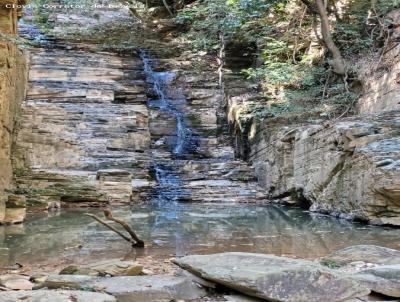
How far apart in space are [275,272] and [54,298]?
1.37m

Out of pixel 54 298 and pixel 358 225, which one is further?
pixel 358 225

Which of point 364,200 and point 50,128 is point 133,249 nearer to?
point 364,200

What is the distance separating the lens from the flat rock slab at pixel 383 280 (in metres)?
3.06

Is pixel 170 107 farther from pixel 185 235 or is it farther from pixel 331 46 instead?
pixel 185 235

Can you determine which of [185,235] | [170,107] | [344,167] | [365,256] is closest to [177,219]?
[185,235]

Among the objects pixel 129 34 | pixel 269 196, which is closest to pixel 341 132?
pixel 269 196

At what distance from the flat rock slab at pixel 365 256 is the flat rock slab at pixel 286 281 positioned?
1.01 metres

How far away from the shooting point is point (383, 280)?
10.3 ft

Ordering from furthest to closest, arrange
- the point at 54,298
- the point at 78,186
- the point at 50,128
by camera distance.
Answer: the point at 50,128
the point at 78,186
the point at 54,298

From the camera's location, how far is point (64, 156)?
1191 centimetres

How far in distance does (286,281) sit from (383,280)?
2.34ft

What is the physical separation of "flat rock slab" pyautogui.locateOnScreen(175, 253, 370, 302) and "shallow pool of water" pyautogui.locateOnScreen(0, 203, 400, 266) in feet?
6.46

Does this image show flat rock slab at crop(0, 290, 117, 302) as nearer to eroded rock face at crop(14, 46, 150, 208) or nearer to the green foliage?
eroded rock face at crop(14, 46, 150, 208)

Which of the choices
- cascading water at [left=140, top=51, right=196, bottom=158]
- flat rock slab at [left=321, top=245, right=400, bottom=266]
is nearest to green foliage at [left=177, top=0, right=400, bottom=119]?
cascading water at [left=140, top=51, right=196, bottom=158]
